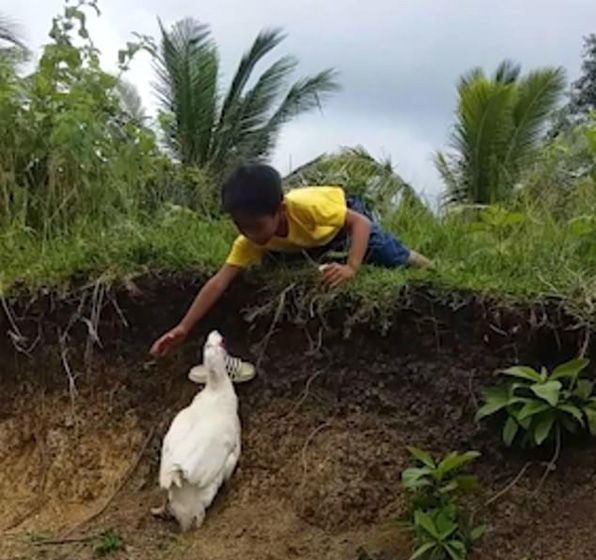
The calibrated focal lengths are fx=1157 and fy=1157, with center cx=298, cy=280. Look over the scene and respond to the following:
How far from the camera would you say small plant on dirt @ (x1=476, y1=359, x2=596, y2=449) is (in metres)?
3.49

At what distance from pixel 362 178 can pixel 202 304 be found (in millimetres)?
2041

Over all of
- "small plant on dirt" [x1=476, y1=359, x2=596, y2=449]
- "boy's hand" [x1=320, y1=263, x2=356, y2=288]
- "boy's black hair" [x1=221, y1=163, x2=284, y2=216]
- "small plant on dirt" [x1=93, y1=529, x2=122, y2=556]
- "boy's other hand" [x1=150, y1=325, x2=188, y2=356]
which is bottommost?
"small plant on dirt" [x1=93, y1=529, x2=122, y2=556]

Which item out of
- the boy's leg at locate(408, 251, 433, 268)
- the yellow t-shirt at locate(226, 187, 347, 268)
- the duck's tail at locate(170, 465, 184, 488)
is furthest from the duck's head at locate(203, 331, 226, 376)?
the boy's leg at locate(408, 251, 433, 268)

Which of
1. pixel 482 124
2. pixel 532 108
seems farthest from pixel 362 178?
pixel 532 108

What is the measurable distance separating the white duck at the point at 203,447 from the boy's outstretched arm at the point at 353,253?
461 mm

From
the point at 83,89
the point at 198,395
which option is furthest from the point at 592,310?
the point at 83,89

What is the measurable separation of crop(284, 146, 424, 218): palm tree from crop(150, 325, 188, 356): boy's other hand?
147 cm

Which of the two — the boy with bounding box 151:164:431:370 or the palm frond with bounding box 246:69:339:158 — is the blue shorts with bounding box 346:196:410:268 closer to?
the boy with bounding box 151:164:431:370

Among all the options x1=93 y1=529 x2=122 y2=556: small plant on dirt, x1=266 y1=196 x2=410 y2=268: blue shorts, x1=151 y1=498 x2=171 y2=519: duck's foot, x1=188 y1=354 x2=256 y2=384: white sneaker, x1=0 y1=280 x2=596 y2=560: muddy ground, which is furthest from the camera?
x1=266 y1=196 x2=410 y2=268: blue shorts

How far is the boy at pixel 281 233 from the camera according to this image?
3961 millimetres

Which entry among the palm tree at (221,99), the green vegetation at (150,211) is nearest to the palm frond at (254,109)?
the palm tree at (221,99)

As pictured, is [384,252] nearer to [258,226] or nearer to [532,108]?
[258,226]

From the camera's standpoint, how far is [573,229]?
4.27 metres

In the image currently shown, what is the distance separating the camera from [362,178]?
19.5 ft
